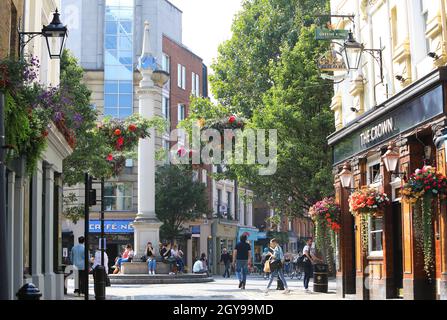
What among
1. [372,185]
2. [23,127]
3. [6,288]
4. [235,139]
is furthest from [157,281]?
[6,288]

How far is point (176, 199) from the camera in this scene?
5809 cm

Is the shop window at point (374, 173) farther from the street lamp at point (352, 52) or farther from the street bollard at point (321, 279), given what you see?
the street bollard at point (321, 279)

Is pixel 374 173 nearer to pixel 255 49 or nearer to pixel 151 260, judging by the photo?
pixel 151 260

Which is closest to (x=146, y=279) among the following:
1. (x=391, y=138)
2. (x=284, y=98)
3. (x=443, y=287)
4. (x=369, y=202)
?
(x=284, y=98)

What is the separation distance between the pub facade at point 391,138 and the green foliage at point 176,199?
106 feet

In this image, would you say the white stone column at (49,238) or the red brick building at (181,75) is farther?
the red brick building at (181,75)

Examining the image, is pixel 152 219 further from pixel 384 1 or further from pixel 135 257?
pixel 384 1

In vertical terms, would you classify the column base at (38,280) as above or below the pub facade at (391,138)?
below

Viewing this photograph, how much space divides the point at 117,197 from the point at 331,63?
37558 mm

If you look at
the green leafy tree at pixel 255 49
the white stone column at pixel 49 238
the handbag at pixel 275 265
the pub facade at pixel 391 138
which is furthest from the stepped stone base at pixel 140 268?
the white stone column at pixel 49 238

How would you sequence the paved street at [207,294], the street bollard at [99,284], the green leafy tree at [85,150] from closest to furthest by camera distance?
the street bollard at [99,284] < the paved street at [207,294] < the green leafy tree at [85,150]

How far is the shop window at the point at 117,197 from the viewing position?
59.2 metres

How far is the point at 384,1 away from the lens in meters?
21.9
